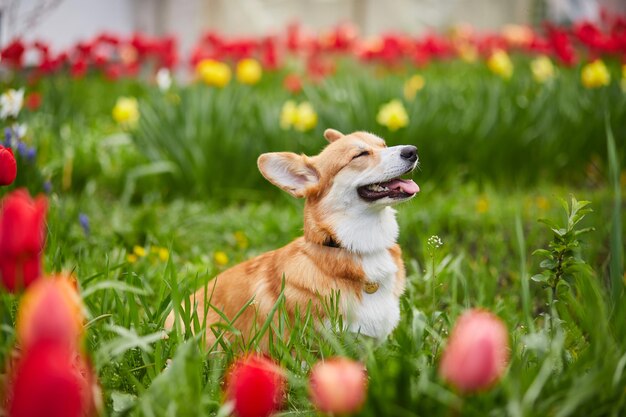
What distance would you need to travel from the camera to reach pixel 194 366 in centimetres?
143

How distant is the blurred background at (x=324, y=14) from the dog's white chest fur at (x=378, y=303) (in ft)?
28.2

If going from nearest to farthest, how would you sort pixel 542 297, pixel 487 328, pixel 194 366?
pixel 487 328
pixel 194 366
pixel 542 297

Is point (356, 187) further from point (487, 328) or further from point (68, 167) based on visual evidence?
point (68, 167)

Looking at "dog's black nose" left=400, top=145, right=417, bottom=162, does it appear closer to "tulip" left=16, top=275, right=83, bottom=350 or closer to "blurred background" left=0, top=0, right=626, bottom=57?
"tulip" left=16, top=275, right=83, bottom=350

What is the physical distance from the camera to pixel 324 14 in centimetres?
1273

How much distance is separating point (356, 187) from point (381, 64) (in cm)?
573

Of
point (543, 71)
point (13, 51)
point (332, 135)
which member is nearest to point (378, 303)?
point (332, 135)

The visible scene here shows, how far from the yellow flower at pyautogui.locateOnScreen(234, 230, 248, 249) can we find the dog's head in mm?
1423

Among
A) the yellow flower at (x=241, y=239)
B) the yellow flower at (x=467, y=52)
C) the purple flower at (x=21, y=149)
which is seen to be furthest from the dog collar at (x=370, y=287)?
the yellow flower at (x=467, y=52)

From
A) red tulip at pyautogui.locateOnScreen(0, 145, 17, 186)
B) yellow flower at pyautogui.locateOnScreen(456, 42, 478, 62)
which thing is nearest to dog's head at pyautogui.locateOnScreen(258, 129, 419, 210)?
red tulip at pyautogui.locateOnScreen(0, 145, 17, 186)

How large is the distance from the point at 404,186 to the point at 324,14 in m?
11.2

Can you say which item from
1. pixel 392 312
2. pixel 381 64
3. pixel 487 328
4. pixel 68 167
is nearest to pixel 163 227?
pixel 68 167

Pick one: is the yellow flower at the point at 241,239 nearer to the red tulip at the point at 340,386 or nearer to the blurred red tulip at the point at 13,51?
the blurred red tulip at the point at 13,51

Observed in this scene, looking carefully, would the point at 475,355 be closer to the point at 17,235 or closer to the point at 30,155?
the point at 17,235
